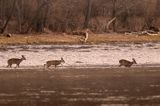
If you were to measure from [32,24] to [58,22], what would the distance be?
7.46ft

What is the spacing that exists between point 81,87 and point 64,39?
18275 mm

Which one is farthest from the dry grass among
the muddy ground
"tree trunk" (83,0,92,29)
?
the muddy ground

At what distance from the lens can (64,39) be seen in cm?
3816

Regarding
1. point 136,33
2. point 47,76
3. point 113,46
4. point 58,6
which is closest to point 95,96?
point 47,76

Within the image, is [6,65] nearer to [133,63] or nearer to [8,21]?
[133,63]

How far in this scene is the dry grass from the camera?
121 ft

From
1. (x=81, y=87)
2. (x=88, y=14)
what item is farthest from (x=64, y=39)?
(x=81, y=87)

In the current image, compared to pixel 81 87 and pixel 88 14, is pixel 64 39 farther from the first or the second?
pixel 81 87

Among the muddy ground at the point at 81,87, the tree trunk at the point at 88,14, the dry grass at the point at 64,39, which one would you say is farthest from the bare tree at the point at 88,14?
the muddy ground at the point at 81,87

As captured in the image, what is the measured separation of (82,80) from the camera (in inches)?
873

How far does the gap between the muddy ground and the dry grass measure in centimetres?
1044

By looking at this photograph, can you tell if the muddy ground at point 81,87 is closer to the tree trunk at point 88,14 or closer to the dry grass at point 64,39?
the dry grass at point 64,39

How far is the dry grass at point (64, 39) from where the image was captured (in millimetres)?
36969

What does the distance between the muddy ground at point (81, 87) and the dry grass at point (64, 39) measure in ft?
34.3
